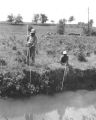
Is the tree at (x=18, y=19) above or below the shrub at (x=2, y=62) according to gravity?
above

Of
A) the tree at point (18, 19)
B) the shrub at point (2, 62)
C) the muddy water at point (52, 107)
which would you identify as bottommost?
the muddy water at point (52, 107)

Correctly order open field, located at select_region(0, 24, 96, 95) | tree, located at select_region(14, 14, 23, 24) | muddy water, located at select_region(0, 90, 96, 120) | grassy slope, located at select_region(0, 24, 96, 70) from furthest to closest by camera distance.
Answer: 1. tree, located at select_region(14, 14, 23, 24)
2. grassy slope, located at select_region(0, 24, 96, 70)
3. open field, located at select_region(0, 24, 96, 95)
4. muddy water, located at select_region(0, 90, 96, 120)

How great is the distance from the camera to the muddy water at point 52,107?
28.4 feet

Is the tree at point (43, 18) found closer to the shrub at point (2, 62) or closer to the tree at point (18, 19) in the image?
the tree at point (18, 19)

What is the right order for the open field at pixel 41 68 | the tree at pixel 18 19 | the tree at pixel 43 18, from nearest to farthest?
the open field at pixel 41 68
the tree at pixel 18 19
the tree at pixel 43 18

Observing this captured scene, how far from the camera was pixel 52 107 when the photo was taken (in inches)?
371

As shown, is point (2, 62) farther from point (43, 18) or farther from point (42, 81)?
point (43, 18)

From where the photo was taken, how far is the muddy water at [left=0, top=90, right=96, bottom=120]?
866cm

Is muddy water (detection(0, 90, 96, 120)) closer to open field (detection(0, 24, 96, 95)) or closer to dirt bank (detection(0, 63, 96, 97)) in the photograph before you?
dirt bank (detection(0, 63, 96, 97))

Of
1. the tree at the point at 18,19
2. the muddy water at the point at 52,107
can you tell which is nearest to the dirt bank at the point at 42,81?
the muddy water at the point at 52,107

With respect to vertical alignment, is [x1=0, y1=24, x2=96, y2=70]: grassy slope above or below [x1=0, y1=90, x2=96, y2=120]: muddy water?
above

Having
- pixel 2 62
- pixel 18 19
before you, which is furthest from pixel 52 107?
pixel 18 19

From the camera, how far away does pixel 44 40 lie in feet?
54.2

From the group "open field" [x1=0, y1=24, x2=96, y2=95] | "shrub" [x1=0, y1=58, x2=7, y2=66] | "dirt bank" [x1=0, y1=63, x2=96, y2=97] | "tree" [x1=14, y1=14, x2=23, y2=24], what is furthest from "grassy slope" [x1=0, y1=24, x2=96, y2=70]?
"tree" [x1=14, y1=14, x2=23, y2=24]
